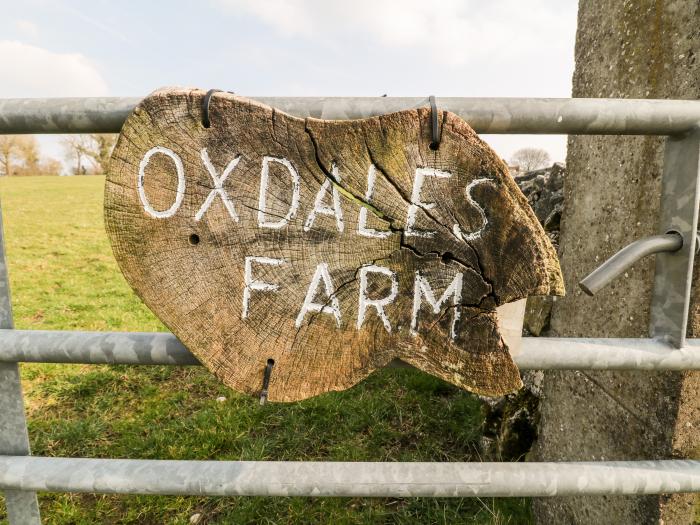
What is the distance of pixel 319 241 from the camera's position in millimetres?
964

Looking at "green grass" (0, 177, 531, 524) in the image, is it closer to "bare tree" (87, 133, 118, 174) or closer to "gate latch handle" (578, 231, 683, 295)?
"gate latch handle" (578, 231, 683, 295)

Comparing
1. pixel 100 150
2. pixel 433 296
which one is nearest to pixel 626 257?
pixel 433 296

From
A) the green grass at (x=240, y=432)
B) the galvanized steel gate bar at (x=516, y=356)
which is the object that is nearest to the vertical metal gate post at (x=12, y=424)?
the galvanized steel gate bar at (x=516, y=356)

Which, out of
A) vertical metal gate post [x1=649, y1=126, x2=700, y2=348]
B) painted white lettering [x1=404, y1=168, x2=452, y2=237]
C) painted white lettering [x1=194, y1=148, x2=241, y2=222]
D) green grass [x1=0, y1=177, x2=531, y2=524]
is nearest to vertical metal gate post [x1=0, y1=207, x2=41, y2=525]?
painted white lettering [x1=194, y1=148, x2=241, y2=222]

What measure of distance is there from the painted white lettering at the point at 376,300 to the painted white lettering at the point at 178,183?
470 millimetres

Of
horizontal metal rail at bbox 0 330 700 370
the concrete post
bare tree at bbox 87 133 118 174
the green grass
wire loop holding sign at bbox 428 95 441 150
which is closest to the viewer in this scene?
wire loop holding sign at bbox 428 95 441 150

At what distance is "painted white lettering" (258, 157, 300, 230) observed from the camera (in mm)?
946

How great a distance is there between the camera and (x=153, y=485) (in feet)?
3.43

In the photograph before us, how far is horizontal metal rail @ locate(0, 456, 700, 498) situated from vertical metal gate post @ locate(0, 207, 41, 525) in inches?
2.6

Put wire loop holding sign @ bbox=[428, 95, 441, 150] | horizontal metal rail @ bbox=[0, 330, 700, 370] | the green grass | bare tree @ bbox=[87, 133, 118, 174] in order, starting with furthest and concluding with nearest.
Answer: bare tree @ bbox=[87, 133, 118, 174] < the green grass < horizontal metal rail @ bbox=[0, 330, 700, 370] < wire loop holding sign @ bbox=[428, 95, 441, 150]

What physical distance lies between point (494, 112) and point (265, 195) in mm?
586

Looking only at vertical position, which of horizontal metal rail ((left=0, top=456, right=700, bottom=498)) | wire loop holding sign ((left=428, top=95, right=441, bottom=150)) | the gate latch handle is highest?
wire loop holding sign ((left=428, top=95, right=441, bottom=150))

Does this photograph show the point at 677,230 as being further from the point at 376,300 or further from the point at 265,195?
the point at 265,195

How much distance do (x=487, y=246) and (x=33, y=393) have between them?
3807 mm
